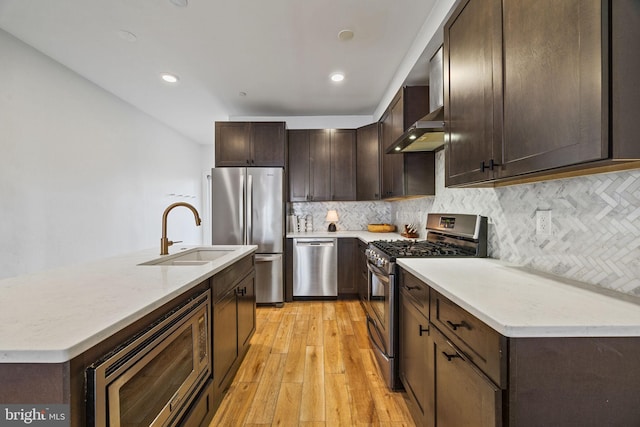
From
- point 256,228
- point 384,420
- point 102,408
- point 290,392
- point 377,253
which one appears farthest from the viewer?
point 256,228

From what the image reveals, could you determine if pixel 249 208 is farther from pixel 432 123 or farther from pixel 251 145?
pixel 432 123

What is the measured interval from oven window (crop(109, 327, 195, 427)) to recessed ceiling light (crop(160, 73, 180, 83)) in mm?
2900

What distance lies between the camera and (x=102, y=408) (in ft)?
2.42

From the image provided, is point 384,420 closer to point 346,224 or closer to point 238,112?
point 346,224

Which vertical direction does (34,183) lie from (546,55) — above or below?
below

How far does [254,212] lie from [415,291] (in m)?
2.47

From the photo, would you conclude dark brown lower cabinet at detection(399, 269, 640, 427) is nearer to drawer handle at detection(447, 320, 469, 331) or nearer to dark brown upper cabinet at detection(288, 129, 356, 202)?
drawer handle at detection(447, 320, 469, 331)

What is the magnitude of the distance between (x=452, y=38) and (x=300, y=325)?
2.81 meters

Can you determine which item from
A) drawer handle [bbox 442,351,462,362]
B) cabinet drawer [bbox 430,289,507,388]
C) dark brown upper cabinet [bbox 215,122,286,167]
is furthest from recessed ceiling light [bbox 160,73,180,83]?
drawer handle [bbox 442,351,462,362]

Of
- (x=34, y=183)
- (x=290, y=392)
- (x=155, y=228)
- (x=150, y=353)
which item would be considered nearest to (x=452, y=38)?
(x=150, y=353)

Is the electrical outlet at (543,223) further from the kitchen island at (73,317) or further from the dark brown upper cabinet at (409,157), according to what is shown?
the kitchen island at (73,317)

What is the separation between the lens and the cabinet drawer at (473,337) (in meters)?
0.78

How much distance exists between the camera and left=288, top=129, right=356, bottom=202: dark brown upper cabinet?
12.8 ft

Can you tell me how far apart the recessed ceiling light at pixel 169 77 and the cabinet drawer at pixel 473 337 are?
11.2ft
